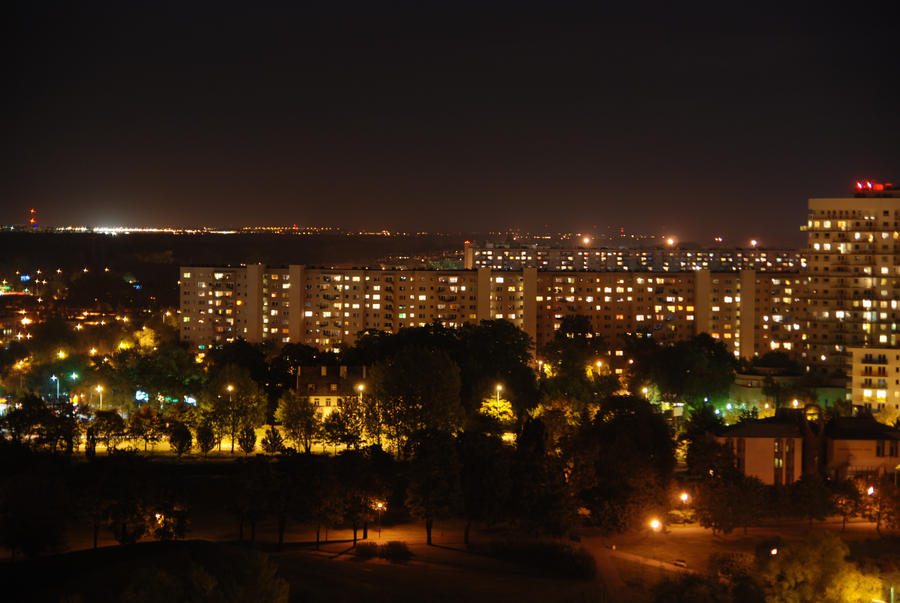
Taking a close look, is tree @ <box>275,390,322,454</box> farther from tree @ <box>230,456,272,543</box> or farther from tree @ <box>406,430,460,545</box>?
tree @ <box>230,456,272,543</box>

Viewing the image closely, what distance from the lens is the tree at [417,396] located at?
23453mm

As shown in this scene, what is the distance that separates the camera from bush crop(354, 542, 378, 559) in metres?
16.4

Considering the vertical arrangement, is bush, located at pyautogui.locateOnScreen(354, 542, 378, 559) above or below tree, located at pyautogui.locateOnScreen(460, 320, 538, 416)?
below

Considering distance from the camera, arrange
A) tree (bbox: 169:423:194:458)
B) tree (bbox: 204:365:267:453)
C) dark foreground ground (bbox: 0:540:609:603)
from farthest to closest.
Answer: tree (bbox: 204:365:267:453), tree (bbox: 169:423:194:458), dark foreground ground (bbox: 0:540:609:603)

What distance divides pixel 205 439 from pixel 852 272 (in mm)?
26389

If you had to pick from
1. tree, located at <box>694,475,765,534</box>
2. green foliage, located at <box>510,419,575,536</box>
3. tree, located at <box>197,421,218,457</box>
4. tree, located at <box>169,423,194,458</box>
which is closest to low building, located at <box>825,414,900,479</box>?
tree, located at <box>694,475,765,534</box>

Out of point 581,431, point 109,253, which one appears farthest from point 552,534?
point 109,253

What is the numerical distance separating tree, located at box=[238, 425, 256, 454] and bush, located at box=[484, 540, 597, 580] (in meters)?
7.70

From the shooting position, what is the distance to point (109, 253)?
98.5 meters

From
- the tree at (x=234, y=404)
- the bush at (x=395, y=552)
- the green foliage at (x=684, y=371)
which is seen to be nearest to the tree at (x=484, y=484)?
the bush at (x=395, y=552)

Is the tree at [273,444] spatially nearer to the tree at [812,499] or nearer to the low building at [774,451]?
the low building at [774,451]

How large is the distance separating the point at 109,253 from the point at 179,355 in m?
72.3

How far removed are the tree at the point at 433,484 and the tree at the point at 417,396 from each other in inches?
155

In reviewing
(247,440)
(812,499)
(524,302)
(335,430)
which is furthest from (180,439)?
(524,302)
